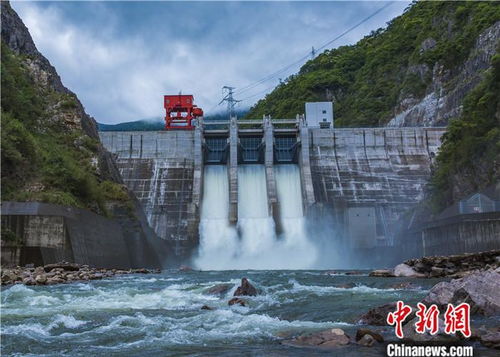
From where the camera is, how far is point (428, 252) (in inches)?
927

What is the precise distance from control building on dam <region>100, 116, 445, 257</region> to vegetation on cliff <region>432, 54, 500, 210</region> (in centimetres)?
506

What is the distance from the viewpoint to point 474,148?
26328 mm

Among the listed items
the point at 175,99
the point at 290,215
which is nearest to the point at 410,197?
the point at 290,215

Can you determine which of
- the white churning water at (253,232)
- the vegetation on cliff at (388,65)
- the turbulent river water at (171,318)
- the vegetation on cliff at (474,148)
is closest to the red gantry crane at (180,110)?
the white churning water at (253,232)

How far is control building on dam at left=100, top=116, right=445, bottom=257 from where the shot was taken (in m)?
33.2

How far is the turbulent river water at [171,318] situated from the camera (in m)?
6.59

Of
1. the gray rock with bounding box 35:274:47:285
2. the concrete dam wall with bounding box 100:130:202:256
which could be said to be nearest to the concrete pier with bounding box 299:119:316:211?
the concrete dam wall with bounding box 100:130:202:256

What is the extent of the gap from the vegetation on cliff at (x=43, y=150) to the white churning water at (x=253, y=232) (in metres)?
7.32

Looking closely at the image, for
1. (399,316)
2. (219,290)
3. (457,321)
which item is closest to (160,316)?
(219,290)

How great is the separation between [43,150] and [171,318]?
1657 centimetres

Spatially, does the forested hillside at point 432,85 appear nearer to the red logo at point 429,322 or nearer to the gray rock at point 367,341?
the red logo at point 429,322

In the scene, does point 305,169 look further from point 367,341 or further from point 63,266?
point 367,341

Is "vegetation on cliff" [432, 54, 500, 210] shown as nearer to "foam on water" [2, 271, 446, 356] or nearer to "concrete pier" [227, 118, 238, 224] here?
"concrete pier" [227, 118, 238, 224]

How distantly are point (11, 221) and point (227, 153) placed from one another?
22344 millimetres
